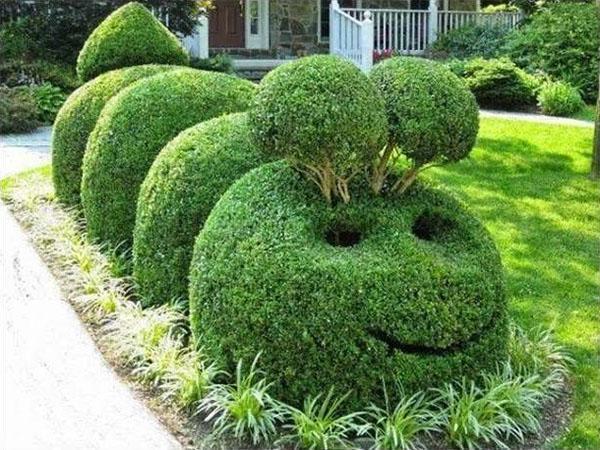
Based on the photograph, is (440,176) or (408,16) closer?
(440,176)

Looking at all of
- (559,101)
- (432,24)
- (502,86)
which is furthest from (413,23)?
(559,101)

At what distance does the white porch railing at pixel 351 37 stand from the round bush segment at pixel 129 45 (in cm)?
897

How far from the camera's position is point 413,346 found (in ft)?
15.1

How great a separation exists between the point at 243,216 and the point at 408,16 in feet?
56.7

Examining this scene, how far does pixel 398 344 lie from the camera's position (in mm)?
4586

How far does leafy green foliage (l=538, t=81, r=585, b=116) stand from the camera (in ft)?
48.0

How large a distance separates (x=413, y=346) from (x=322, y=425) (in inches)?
24.7

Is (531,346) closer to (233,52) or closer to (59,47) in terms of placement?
(59,47)

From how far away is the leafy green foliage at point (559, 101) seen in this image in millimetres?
14633

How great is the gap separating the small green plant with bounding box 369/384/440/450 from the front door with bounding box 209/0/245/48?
60.5 ft

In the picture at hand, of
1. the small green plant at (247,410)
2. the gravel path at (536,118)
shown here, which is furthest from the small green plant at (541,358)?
the gravel path at (536,118)

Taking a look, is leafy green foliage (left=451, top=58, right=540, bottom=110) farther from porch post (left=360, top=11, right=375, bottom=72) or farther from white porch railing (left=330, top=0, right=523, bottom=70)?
white porch railing (left=330, top=0, right=523, bottom=70)

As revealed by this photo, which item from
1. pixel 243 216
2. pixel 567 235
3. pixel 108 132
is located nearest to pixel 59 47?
pixel 108 132

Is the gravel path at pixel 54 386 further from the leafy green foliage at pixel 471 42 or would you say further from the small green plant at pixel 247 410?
the leafy green foliage at pixel 471 42
